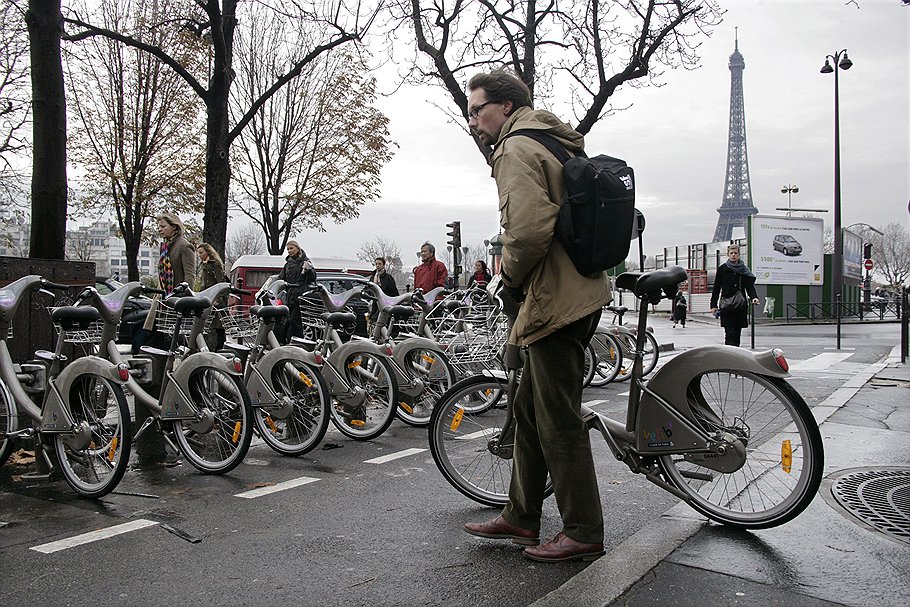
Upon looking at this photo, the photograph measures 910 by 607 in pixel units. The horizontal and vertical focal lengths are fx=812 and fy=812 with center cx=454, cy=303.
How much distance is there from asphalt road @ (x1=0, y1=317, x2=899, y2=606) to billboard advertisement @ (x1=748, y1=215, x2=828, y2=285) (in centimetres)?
3437

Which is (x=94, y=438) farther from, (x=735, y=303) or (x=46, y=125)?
(x=735, y=303)

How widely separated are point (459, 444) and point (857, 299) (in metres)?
49.7

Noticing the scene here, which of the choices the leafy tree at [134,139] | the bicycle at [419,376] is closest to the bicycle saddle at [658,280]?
the bicycle at [419,376]

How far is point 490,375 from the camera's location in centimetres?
439

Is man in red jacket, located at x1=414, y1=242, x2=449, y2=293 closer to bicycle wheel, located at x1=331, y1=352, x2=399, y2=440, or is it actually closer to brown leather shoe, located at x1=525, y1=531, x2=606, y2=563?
bicycle wheel, located at x1=331, y1=352, x2=399, y2=440

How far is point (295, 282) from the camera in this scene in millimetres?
10844

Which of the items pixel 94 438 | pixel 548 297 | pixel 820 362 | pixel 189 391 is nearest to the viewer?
pixel 548 297

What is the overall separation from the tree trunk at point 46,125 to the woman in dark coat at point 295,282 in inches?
89.9

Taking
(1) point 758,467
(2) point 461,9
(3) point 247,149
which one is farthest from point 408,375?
(3) point 247,149

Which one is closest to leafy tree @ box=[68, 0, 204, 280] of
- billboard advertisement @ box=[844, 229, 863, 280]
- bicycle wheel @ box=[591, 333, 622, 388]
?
bicycle wheel @ box=[591, 333, 622, 388]

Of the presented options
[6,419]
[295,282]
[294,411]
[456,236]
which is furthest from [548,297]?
[456,236]

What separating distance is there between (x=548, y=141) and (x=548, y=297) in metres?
0.66

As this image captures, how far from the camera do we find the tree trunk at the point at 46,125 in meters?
7.78

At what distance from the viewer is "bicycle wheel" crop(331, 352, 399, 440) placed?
6.70 metres
